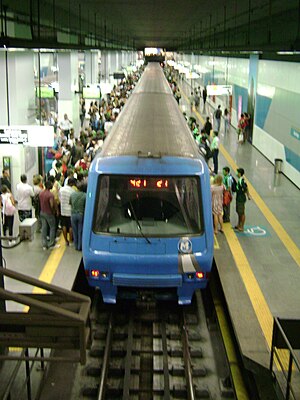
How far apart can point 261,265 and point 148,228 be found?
3.11m

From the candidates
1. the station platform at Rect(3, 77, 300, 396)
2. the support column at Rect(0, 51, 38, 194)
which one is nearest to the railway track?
the station platform at Rect(3, 77, 300, 396)

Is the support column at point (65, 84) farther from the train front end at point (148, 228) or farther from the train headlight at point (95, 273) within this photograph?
the train headlight at point (95, 273)

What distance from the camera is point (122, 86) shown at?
4050cm

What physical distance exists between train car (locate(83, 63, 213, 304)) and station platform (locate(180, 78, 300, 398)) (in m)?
0.96

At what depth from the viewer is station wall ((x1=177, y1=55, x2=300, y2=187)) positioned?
15684 mm

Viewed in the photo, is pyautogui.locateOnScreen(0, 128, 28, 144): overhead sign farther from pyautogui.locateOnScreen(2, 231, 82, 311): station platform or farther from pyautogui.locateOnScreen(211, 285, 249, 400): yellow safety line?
pyautogui.locateOnScreen(211, 285, 249, 400): yellow safety line

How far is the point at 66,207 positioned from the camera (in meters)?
10.3

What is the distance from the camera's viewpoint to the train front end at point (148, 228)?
24.3 feet

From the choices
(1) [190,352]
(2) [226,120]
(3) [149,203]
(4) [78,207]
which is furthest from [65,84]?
(1) [190,352]

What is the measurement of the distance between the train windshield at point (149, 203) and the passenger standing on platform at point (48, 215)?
2609 millimetres

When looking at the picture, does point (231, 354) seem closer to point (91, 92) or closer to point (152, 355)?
point (152, 355)

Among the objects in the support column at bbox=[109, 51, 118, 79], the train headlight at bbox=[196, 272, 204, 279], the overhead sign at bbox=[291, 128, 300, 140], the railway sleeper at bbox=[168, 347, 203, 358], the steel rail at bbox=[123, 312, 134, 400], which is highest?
the support column at bbox=[109, 51, 118, 79]

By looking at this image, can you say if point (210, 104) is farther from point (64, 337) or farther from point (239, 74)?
point (64, 337)

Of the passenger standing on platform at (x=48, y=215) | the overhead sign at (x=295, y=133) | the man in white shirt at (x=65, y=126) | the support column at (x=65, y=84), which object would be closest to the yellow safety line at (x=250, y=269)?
the overhead sign at (x=295, y=133)
